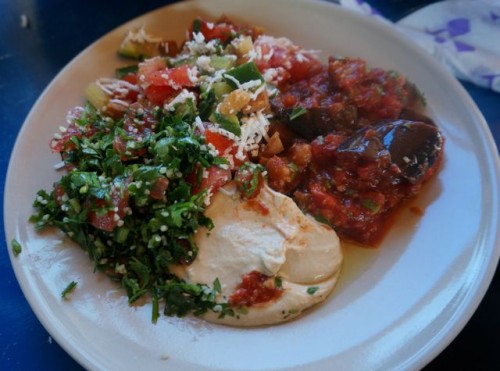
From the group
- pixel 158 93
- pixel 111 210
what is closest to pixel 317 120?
pixel 158 93

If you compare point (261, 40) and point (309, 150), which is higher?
point (261, 40)

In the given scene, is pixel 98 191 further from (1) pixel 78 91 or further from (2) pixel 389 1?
(2) pixel 389 1

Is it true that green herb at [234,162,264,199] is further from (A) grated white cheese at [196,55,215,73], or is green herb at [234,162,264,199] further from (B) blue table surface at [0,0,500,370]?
(B) blue table surface at [0,0,500,370]

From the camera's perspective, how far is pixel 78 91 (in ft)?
8.39

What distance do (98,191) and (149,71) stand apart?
0.72 m

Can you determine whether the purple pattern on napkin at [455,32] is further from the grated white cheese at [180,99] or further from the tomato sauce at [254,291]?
the tomato sauce at [254,291]

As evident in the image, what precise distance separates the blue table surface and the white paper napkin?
0.29ft

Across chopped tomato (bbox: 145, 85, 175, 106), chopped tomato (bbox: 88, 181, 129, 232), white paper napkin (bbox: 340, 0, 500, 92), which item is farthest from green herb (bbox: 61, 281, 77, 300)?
white paper napkin (bbox: 340, 0, 500, 92)

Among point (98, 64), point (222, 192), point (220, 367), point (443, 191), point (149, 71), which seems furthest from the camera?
point (98, 64)

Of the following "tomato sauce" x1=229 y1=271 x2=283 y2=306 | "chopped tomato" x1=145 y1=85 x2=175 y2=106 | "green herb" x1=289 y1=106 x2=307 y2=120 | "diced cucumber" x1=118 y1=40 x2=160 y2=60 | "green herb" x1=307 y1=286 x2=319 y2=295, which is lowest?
"green herb" x1=307 y1=286 x2=319 y2=295

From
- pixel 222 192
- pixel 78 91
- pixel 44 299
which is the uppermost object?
pixel 78 91

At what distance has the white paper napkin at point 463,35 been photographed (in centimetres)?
289

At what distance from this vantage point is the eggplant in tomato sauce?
2.24m

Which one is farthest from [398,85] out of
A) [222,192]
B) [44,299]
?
[44,299]
